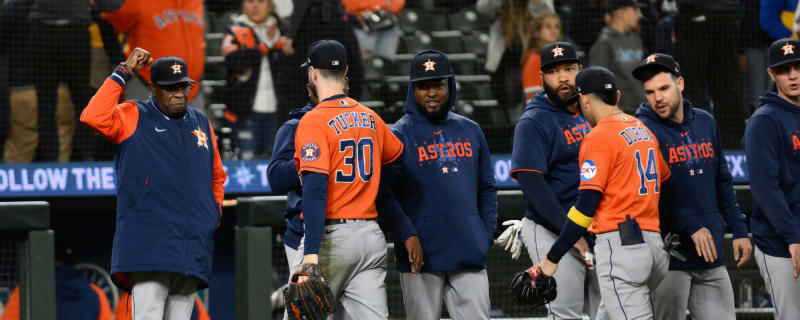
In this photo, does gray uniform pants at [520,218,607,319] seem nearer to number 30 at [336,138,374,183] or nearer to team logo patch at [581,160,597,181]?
team logo patch at [581,160,597,181]

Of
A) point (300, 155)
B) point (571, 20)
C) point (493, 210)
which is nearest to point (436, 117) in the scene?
point (493, 210)

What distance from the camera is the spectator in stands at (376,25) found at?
9086 millimetres

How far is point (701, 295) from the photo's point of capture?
4688 mm

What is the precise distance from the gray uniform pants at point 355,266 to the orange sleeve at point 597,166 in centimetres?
91

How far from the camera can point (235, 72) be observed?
28.9 feet

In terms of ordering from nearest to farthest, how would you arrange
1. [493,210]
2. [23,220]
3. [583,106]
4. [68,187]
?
[583,106]
[493,210]
[23,220]
[68,187]

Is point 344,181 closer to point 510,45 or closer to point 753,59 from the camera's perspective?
point 510,45

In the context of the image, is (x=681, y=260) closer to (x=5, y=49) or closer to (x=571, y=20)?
(x=571, y=20)

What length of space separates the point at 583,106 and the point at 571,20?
506 cm

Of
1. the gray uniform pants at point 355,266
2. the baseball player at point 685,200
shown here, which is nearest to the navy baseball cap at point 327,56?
the gray uniform pants at point 355,266

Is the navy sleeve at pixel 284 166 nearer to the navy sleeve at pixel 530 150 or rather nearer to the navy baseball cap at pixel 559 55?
the navy sleeve at pixel 530 150

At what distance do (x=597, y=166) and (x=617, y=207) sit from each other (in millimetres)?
230

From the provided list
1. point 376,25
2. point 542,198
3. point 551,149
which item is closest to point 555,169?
point 551,149

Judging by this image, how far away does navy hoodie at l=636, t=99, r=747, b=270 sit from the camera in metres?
4.61
